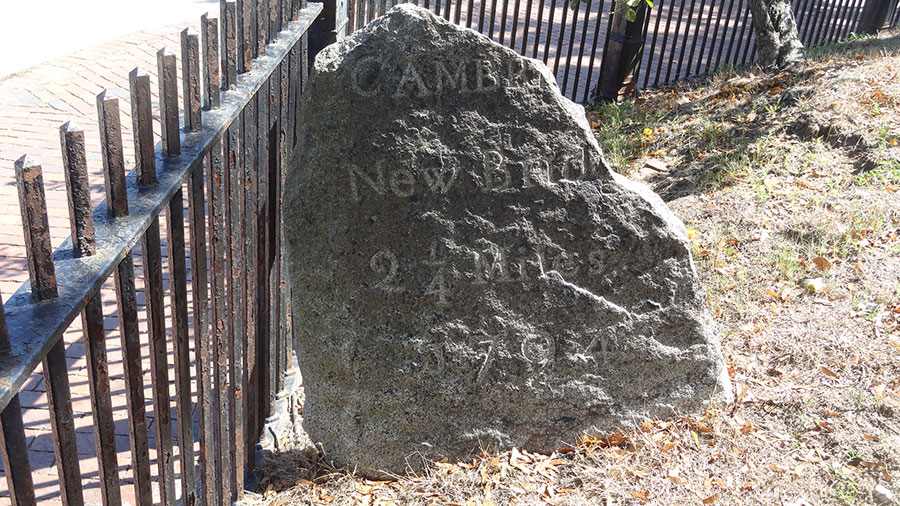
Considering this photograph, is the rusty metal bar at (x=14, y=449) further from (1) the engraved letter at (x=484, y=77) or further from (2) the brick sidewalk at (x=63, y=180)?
(1) the engraved letter at (x=484, y=77)

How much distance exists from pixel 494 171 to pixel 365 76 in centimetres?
56

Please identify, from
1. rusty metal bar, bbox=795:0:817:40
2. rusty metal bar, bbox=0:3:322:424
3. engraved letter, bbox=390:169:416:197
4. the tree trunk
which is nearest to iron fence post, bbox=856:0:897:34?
rusty metal bar, bbox=795:0:817:40

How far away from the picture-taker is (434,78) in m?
2.68

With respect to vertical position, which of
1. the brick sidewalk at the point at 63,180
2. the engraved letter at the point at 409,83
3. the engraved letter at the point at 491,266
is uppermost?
the engraved letter at the point at 409,83

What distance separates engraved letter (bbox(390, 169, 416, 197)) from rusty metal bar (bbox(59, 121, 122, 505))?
134 cm

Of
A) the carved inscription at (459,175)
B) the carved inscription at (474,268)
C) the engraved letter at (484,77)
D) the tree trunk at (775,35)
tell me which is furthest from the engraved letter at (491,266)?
the tree trunk at (775,35)

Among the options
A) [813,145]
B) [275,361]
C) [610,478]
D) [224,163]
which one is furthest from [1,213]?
[813,145]

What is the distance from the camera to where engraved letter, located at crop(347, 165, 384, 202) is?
2670 mm

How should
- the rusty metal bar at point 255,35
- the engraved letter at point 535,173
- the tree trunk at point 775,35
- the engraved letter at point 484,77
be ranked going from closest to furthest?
the rusty metal bar at point 255,35 < the engraved letter at point 484,77 < the engraved letter at point 535,173 < the tree trunk at point 775,35

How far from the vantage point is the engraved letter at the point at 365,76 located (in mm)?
2611

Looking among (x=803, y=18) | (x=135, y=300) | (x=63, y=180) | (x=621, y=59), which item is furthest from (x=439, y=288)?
(x=803, y=18)

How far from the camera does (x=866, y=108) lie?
220 inches

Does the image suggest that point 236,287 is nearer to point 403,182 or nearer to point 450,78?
point 403,182

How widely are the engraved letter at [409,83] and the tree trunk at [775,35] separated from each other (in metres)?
4.94
